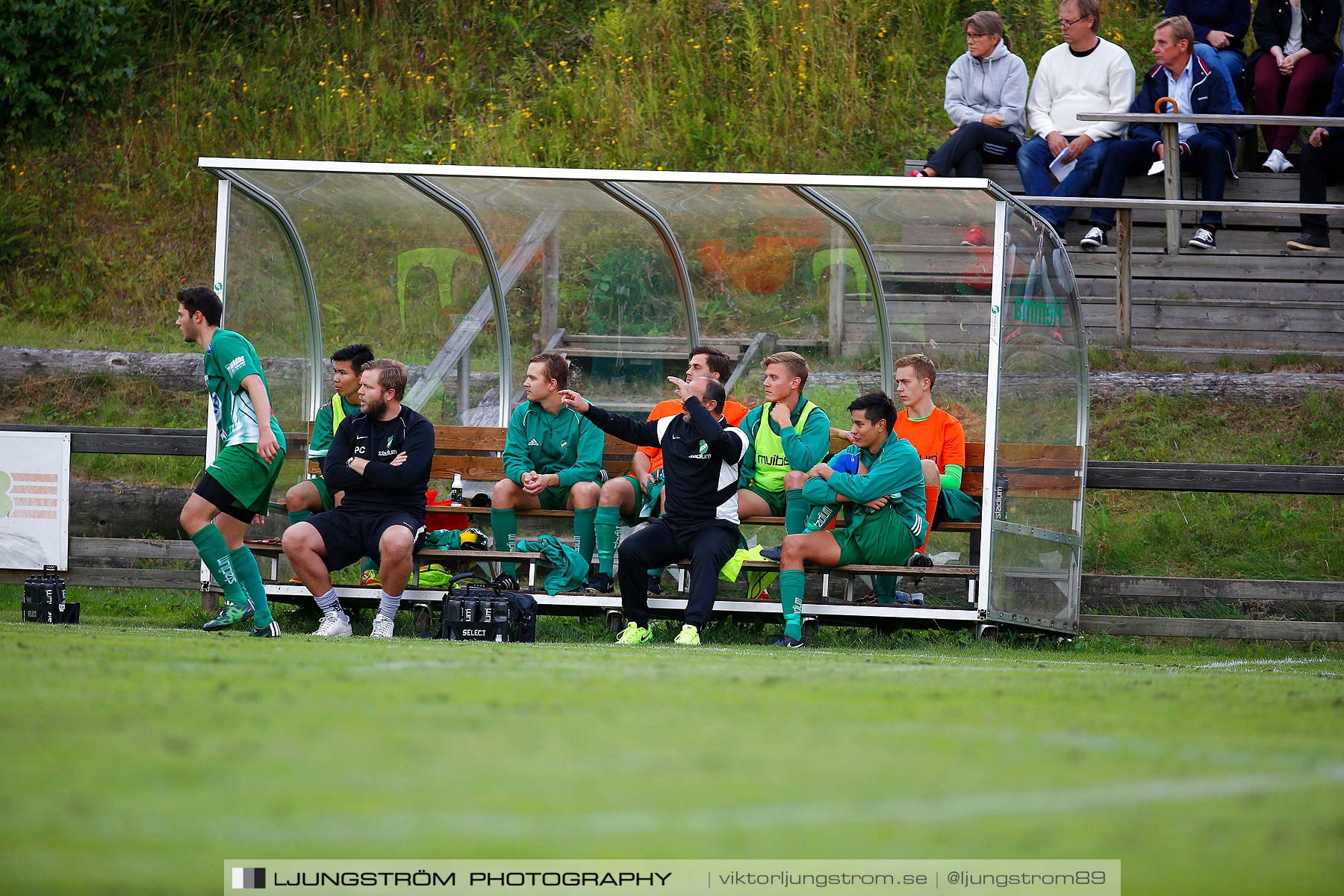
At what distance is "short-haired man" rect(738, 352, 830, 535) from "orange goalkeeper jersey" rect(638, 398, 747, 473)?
26 cm

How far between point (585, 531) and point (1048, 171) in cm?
A: 552

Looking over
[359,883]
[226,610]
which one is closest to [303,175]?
[226,610]

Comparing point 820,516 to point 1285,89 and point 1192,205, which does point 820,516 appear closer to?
point 1192,205

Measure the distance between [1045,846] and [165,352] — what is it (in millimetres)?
12992

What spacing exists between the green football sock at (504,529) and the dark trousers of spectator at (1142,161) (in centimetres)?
600

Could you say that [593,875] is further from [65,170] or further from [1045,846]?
[65,170]

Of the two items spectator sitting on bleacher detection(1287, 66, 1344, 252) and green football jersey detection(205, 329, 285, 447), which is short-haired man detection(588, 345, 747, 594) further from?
spectator sitting on bleacher detection(1287, 66, 1344, 252)

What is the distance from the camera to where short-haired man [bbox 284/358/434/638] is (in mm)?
8234

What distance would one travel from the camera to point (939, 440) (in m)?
9.29

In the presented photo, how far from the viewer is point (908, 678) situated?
5242 mm

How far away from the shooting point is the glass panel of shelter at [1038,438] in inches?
336

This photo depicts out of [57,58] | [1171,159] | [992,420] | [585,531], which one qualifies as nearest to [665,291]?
[585,531]

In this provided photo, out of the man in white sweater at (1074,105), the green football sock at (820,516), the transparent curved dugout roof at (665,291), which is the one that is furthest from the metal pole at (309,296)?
the man in white sweater at (1074,105)

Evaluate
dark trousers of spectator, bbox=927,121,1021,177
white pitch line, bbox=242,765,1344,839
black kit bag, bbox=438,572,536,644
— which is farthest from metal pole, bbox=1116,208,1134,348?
white pitch line, bbox=242,765,1344,839
